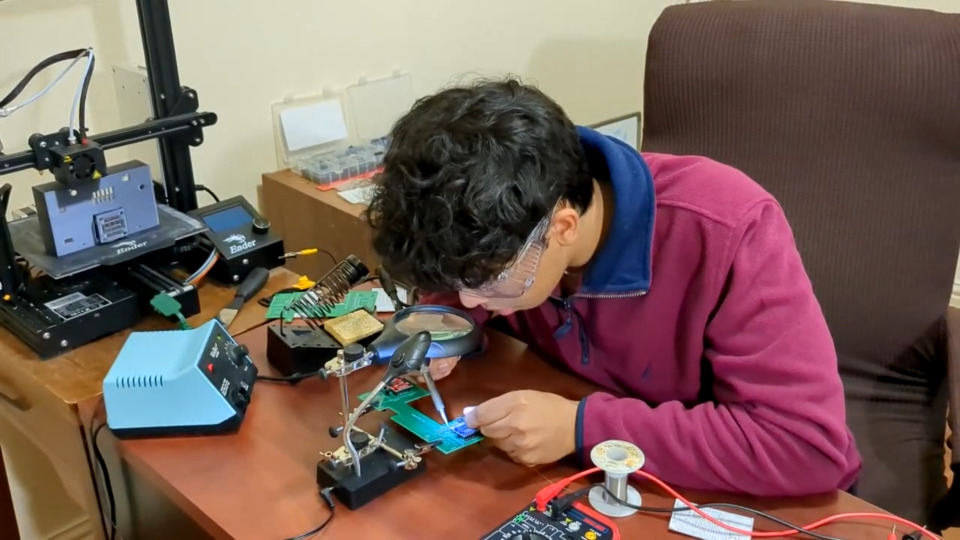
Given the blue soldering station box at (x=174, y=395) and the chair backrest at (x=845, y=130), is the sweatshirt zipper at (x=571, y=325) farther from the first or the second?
the chair backrest at (x=845, y=130)

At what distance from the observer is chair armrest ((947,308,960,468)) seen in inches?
45.9

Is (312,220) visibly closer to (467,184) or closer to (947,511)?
(467,184)

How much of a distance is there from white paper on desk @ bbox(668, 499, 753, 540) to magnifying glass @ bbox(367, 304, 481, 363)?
0.34 metres

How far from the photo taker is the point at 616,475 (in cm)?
91

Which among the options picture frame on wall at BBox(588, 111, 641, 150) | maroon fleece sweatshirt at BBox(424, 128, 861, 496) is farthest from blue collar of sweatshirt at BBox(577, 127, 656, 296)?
picture frame on wall at BBox(588, 111, 641, 150)

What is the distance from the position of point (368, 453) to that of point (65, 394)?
17.8 inches

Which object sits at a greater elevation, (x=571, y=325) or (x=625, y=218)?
(x=625, y=218)

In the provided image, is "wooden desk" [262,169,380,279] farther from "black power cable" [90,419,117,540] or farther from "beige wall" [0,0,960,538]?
"black power cable" [90,419,117,540]

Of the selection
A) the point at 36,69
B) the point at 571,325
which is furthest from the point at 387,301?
the point at 36,69

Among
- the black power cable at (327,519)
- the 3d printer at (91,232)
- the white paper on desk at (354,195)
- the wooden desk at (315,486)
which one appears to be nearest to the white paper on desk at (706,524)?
the wooden desk at (315,486)

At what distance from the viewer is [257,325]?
131 centimetres

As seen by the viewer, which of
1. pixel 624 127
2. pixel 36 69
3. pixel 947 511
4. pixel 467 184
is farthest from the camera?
pixel 624 127

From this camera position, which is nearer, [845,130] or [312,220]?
[845,130]

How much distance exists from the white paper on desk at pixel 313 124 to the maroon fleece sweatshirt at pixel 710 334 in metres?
1.02
